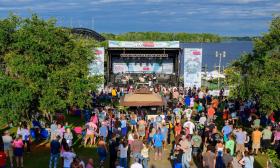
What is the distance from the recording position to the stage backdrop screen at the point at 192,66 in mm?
35156

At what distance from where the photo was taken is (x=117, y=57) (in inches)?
1587

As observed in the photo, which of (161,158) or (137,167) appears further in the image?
(161,158)

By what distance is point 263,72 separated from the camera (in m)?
19.1

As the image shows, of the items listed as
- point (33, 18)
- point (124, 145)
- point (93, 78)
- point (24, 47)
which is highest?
point (33, 18)

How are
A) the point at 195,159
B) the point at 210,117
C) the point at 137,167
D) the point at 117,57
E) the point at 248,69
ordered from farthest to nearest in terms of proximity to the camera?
the point at 117,57 → the point at 248,69 → the point at 210,117 → the point at 195,159 → the point at 137,167

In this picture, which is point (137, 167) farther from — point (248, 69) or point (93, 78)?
point (248, 69)

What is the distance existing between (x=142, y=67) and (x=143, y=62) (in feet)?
1.57

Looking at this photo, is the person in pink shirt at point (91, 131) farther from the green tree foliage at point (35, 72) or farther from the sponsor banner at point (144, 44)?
the sponsor banner at point (144, 44)

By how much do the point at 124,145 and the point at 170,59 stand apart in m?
27.5

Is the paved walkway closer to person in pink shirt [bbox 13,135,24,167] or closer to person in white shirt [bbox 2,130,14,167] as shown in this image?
person in pink shirt [bbox 13,135,24,167]

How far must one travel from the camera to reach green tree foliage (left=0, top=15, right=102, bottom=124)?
15.4 m

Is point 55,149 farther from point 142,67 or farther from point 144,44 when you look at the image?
point 142,67

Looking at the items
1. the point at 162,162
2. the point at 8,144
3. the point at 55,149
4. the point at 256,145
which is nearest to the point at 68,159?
the point at 55,149

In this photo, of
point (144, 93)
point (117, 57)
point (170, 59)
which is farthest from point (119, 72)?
point (144, 93)
